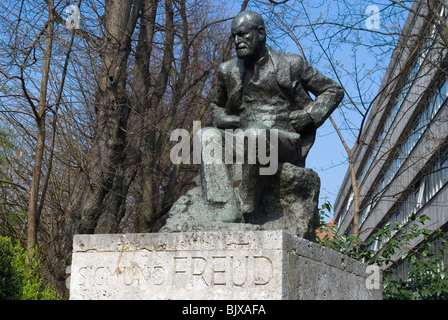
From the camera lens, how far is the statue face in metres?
5.98

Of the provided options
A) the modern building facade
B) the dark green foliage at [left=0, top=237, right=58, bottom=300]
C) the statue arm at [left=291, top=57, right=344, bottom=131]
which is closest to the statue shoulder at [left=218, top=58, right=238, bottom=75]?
the statue arm at [left=291, top=57, right=344, bottom=131]

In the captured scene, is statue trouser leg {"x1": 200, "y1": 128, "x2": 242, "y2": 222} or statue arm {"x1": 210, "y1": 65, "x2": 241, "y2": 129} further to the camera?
statue arm {"x1": 210, "y1": 65, "x2": 241, "y2": 129}

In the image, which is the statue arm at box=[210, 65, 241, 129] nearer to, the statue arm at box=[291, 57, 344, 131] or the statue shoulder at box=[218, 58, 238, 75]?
the statue shoulder at box=[218, 58, 238, 75]

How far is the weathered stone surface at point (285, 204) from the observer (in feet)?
19.0

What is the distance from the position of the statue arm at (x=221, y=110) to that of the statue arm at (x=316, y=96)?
1.67 feet

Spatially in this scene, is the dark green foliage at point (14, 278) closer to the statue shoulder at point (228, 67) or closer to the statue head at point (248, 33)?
the statue shoulder at point (228, 67)

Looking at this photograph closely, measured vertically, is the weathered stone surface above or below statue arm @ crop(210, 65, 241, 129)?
below

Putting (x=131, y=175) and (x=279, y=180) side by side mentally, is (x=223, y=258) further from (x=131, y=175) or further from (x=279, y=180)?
(x=131, y=175)

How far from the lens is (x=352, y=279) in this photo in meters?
6.25

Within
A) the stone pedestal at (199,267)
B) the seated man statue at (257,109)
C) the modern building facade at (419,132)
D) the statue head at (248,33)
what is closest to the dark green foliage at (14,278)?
the stone pedestal at (199,267)

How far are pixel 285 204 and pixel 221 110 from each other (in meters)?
1.06

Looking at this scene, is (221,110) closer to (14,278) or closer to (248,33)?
(248,33)

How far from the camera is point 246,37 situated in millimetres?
6004
